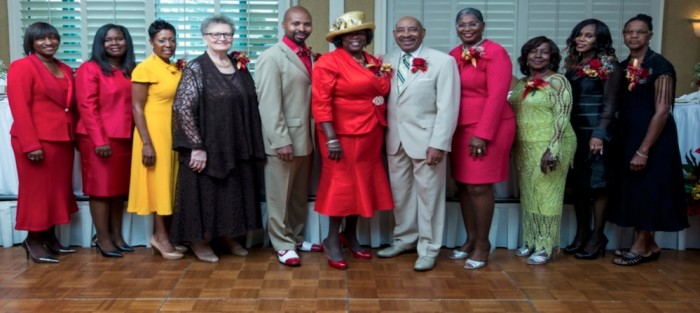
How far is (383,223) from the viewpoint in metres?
4.19

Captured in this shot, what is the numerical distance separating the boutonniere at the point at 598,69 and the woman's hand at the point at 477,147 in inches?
29.0

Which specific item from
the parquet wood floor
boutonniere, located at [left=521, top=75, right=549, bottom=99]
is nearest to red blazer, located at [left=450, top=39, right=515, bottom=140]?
boutonniere, located at [left=521, top=75, right=549, bottom=99]

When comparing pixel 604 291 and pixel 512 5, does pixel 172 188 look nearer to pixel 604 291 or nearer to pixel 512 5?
pixel 604 291

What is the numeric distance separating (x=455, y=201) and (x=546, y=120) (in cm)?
81

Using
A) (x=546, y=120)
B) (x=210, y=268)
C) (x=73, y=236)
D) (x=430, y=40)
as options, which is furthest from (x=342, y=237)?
(x=430, y=40)

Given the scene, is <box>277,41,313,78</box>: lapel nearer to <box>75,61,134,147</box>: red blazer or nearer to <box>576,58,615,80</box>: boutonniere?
<box>75,61,134,147</box>: red blazer

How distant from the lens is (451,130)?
11.5 ft

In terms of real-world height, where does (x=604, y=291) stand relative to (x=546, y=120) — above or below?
below

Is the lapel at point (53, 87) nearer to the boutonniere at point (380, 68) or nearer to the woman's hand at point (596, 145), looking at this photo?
the boutonniere at point (380, 68)

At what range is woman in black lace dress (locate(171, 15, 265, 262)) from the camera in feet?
11.7

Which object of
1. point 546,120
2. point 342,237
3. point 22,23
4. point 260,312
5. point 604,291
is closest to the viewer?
point 260,312

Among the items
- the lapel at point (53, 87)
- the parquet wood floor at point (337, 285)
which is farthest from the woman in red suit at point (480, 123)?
the lapel at point (53, 87)

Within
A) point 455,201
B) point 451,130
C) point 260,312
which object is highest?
point 451,130

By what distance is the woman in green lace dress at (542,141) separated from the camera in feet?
11.8
